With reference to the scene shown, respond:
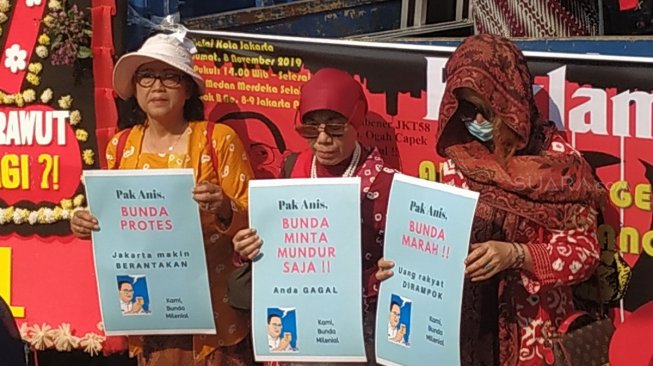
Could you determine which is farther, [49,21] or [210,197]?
[49,21]

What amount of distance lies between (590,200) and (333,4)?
7.75ft

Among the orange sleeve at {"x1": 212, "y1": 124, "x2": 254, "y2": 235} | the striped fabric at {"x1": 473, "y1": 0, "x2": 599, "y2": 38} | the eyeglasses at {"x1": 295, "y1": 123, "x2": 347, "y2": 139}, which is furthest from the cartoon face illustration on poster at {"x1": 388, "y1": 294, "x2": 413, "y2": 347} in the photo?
the striped fabric at {"x1": 473, "y1": 0, "x2": 599, "y2": 38}

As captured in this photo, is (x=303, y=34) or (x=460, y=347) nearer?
(x=460, y=347)

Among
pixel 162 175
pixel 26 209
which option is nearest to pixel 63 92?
pixel 26 209

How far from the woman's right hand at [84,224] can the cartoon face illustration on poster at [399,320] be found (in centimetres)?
106

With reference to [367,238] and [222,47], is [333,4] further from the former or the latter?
[367,238]

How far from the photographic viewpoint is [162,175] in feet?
11.1

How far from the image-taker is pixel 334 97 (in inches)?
128

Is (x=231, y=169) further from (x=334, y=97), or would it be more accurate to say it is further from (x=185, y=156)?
(x=334, y=97)

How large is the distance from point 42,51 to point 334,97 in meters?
1.41

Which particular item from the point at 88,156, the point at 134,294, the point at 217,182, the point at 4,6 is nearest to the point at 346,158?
the point at 217,182

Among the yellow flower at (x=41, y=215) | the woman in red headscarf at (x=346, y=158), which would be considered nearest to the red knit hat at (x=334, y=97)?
the woman in red headscarf at (x=346, y=158)

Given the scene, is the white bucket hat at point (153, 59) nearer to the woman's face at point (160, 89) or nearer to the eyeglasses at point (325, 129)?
the woman's face at point (160, 89)

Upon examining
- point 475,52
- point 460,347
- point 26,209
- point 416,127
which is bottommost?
point 460,347
